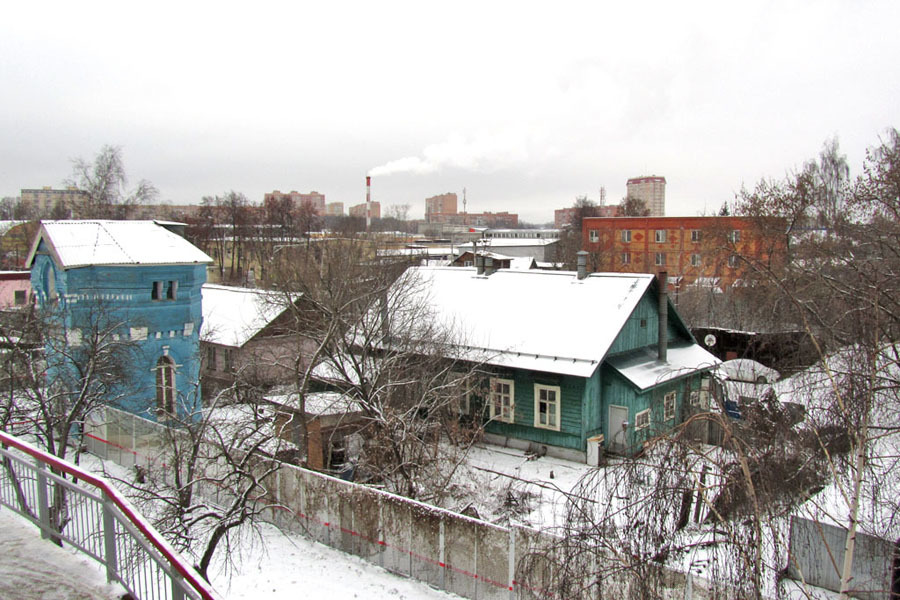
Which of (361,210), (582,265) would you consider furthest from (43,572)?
(361,210)

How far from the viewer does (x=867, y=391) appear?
18.8ft

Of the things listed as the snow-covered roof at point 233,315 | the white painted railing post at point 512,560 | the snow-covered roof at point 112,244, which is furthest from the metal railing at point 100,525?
the snow-covered roof at point 233,315

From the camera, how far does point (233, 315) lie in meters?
29.5

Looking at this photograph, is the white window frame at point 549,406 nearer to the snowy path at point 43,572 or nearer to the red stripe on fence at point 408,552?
the red stripe on fence at point 408,552

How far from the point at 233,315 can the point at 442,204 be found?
150 meters

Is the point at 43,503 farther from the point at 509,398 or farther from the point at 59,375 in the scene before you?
the point at 509,398

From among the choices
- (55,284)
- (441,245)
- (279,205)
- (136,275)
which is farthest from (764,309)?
(441,245)

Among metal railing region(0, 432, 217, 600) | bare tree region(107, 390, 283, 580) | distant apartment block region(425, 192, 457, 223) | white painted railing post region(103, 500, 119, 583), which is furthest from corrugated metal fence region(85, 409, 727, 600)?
distant apartment block region(425, 192, 457, 223)

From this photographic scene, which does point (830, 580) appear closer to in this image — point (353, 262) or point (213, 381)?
point (353, 262)

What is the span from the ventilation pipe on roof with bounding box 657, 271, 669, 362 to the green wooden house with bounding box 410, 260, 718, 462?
37 mm

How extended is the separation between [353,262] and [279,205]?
191ft

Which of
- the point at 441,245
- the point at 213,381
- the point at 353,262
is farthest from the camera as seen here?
the point at 441,245

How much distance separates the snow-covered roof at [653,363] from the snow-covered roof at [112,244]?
44.7 ft

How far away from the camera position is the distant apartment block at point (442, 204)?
581ft
